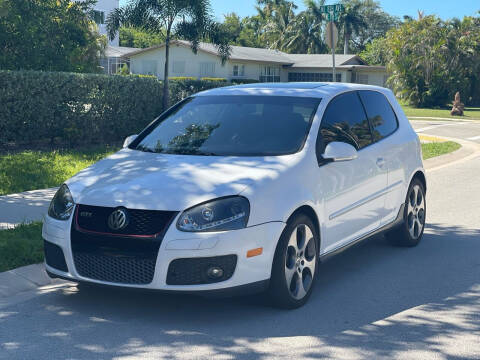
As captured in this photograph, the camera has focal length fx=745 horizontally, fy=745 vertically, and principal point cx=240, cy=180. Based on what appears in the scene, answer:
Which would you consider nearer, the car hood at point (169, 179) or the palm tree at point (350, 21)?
the car hood at point (169, 179)

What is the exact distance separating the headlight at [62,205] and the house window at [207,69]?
5306 cm

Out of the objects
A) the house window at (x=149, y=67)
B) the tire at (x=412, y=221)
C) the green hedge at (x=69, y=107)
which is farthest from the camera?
the house window at (x=149, y=67)

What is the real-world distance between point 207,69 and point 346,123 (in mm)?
52563

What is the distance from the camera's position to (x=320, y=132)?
6.39m

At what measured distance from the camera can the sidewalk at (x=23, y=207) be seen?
862 centimetres

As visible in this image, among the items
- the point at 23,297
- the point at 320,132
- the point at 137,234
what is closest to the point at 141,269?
the point at 137,234

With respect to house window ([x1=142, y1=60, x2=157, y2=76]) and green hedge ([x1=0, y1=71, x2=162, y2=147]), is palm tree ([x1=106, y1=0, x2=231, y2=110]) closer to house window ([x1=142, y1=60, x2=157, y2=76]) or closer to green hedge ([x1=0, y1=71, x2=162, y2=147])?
green hedge ([x1=0, y1=71, x2=162, y2=147])

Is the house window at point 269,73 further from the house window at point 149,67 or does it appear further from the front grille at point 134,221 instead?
the front grille at point 134,221

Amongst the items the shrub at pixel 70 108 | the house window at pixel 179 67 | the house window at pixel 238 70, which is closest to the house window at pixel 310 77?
the house window at pixel 238 70

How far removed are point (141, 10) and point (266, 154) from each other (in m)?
17.8

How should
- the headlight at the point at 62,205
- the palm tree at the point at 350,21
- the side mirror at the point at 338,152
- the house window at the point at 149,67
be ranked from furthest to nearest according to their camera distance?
the palm tree at the point at 350,21 → the house window at the point at 149,67 → the side mirror at the point at 338,152 → the headlight at the point at 62,205

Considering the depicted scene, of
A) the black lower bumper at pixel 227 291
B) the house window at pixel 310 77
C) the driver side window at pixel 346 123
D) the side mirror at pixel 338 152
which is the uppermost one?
the house window at pixel 310 77

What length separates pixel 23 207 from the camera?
371 inches

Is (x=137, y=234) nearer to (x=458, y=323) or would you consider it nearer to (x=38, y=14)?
(x=458, y=323)
